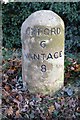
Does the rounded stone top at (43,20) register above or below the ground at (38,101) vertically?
above

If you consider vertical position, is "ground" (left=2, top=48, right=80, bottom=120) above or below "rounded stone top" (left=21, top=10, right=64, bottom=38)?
below

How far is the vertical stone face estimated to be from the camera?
4.09 m

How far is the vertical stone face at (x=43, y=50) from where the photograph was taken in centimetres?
409

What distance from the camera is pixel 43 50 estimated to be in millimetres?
4125

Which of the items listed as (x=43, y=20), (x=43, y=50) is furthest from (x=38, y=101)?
(x=43, y=20)

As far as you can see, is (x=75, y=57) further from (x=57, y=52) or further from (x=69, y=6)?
(x=57, y=52)

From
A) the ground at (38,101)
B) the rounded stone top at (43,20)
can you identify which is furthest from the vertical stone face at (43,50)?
the ground at (38,101)

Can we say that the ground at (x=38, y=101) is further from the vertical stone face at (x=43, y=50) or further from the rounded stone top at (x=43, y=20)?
the rounded stone top at (x=43, y=20)

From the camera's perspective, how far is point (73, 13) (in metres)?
5.85

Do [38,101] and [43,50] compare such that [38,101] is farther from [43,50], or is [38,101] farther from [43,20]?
[43,20]

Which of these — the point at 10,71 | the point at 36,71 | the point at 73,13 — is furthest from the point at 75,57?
the point at 36,71

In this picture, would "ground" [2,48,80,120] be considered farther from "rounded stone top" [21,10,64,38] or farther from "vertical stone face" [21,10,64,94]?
"rounded stone top" [21,10,64,38]

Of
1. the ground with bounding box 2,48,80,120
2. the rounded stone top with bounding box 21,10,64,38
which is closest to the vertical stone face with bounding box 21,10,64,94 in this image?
the rounded stone top with bounding box 21,10,64,38

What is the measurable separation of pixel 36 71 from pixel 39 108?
47 cm
